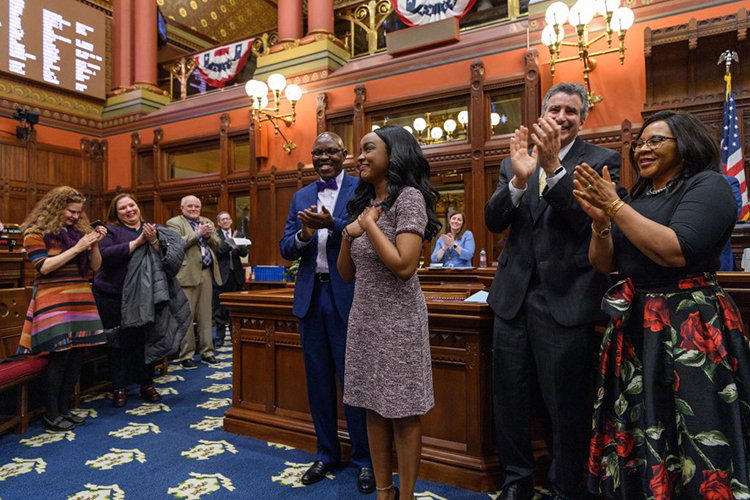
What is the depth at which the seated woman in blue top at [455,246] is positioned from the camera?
204 inches

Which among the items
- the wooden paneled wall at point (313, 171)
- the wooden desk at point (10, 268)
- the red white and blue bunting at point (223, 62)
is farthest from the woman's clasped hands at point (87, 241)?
the red white and blue bunting at point (223, 62)

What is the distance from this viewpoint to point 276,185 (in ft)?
25.0

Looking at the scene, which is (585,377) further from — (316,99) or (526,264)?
(316,99)

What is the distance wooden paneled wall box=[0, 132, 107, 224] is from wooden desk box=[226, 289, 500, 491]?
25.9ft

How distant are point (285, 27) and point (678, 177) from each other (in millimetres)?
7474

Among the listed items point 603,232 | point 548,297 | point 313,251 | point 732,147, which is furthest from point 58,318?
point 732,147

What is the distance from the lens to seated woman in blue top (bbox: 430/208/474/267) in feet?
17.0

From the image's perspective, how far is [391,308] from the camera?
1668 mm

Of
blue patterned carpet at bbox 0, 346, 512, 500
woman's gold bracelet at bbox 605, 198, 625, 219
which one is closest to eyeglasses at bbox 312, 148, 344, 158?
woman's gold bracelet at bbox 605, 198, 625, 219

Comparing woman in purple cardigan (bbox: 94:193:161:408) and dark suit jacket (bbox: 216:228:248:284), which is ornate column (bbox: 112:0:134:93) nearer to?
dark suit jacket (bbox: 216:228:248:284)

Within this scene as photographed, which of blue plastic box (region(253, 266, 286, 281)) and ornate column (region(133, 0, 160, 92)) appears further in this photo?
ornate column (region(133, 0, 160, 92))

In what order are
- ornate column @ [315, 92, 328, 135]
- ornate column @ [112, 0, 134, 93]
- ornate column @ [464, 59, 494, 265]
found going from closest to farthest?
ornate column @ [464, 59, 494, 265] → ornate column @ [315, 92, 328, 135] → ornate column @ [112, 0, 134, 93]

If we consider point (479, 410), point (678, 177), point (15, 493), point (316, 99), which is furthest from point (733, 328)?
point (316, 99)

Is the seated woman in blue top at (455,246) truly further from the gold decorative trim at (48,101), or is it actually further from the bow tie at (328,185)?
the gold decorative trim at (48,101)
